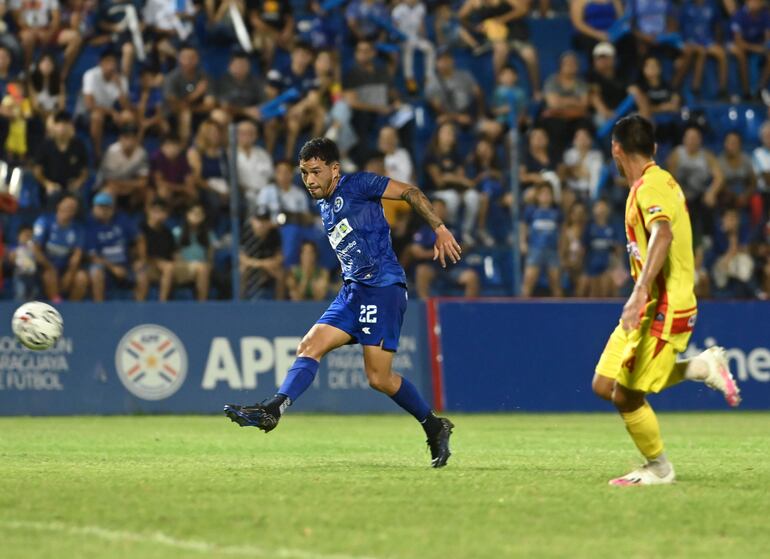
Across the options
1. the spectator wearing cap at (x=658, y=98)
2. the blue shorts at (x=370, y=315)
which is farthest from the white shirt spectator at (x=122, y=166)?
the blue shorts at (x=370, y=315)

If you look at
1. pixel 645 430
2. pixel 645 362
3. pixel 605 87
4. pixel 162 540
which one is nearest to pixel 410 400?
pixel 645 430

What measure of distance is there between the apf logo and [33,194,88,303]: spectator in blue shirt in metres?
1.22

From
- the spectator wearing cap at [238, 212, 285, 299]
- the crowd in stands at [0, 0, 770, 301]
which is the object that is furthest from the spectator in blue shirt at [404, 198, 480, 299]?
the spectator wearing cap at [238, 212, 285, 299]

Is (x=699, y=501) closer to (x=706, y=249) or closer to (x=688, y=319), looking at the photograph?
(x=688, y=319)

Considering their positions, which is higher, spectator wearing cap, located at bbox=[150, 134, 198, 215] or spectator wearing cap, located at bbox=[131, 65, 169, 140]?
spectator wearing cap, located at bbox=[131, 65, 169, 140]

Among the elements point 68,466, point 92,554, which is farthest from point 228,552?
point 68,466

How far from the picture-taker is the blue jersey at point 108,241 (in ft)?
63.1

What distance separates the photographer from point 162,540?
6.64 metres

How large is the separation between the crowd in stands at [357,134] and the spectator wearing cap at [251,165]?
30 millimetres

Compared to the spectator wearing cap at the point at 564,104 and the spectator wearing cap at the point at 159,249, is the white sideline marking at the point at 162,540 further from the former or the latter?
the spectator wearing cap at the point at 564,104

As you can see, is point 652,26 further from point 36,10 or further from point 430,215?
point 430,215

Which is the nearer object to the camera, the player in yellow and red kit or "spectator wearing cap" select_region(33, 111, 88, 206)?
the player in yellow and red kit

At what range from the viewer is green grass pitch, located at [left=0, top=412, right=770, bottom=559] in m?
6.55

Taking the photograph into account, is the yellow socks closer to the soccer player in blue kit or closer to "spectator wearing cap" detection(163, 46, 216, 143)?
the soccer player in blue kit
